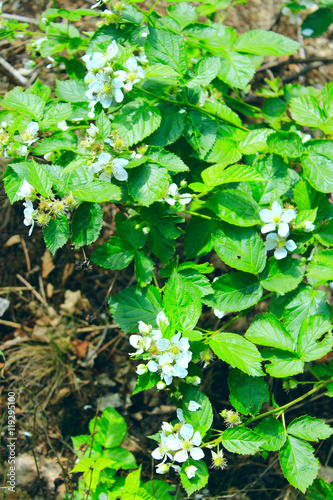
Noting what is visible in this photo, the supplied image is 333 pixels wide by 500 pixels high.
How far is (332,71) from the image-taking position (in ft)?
10.9

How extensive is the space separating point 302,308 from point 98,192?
1.12 m

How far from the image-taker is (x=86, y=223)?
68.1 inches

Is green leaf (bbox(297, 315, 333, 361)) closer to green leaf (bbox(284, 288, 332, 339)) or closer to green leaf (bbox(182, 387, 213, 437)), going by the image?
green leaf (bbox(284, 288, 332, 339))

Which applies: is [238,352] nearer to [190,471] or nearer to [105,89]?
[190,471]

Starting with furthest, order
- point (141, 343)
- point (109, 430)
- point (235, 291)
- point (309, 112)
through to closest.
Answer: point (109, 430), point (309, 112), point (235, 291), point (141, 343)

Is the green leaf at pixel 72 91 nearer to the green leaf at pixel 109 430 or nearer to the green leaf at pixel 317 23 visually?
the green leaf at pixel 317 23

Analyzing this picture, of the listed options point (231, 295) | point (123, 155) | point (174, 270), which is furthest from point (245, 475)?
point (123, 155)

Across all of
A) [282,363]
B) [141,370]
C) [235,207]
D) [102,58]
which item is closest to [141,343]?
[141,370]

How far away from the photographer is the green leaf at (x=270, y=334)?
1717mm

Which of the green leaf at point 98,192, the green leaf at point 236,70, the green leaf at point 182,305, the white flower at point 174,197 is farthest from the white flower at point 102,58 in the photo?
the green leaf at point 182,305

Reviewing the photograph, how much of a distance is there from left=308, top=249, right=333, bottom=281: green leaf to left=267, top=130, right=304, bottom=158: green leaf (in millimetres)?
501

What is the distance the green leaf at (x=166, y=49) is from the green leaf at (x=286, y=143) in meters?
0.54

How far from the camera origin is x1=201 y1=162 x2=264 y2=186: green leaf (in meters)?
1.69

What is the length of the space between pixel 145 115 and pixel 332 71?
2.41 meters
